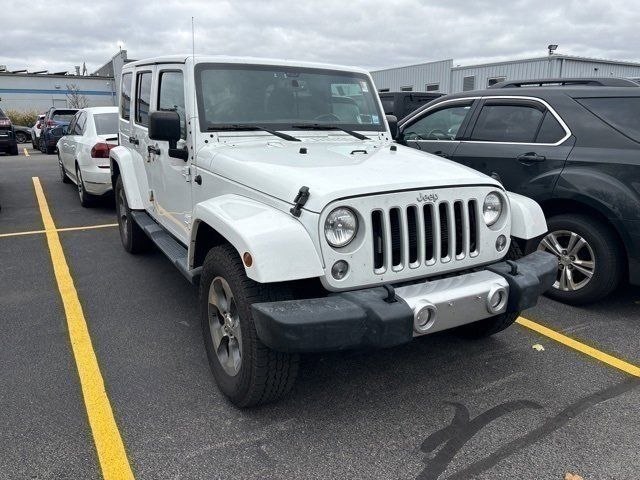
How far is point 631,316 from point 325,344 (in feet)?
10.5

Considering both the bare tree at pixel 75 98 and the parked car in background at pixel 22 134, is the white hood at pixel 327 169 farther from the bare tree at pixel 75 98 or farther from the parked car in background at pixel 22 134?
the bare tree at pixel 75 98

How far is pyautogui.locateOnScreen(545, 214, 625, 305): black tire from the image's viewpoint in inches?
165

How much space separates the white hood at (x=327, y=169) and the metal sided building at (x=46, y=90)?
141ft

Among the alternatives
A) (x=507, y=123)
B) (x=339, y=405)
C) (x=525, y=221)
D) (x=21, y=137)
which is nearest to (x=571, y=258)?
(x=507, y=123)

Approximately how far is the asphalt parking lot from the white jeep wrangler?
0.29 m

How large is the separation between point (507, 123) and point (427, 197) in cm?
274

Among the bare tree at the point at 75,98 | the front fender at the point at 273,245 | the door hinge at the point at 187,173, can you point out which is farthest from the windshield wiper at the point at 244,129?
the bare tree at the point at 75,98

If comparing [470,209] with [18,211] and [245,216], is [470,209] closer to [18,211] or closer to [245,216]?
[245,216]

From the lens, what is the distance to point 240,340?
108 inches

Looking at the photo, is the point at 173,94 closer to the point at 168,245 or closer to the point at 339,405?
the point at 168,245

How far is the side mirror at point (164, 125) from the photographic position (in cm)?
344

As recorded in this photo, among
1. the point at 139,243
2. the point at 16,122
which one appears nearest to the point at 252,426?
the point at 139,243

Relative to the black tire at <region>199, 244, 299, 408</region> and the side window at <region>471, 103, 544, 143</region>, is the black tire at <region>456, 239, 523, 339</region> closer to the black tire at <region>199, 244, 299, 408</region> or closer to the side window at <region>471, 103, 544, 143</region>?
the black tire at <region>199, 244, 299, 408</region>

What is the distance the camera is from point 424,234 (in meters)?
2.79
